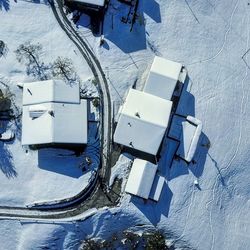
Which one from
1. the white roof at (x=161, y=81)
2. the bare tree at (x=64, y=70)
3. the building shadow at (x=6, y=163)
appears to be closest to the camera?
the building shadow at (x=6, y=163)

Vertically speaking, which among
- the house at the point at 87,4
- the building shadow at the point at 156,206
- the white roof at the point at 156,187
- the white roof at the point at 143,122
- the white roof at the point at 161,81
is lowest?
the building shadow at the point at 156,206

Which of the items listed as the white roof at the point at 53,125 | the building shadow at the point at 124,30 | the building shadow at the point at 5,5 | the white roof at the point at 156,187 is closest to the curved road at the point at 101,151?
the building shadow at the point at 124,30

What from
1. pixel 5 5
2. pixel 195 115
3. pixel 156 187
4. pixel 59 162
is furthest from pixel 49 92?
pixel 195 115

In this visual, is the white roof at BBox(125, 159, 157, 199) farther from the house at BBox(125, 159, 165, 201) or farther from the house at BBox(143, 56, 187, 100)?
the house at BBox(143, 56, 187, 100)

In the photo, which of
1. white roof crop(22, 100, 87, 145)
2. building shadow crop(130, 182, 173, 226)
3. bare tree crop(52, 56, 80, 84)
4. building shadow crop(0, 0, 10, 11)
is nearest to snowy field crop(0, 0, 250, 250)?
building shadow crop(130, 182, 173, 226)

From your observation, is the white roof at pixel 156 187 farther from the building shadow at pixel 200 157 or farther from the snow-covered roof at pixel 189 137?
the building shadow at pixel 200 157
